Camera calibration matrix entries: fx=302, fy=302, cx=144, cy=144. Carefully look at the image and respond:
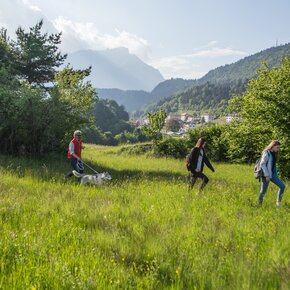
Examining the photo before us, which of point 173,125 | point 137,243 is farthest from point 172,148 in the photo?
point 173,125

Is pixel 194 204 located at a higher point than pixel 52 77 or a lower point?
lower

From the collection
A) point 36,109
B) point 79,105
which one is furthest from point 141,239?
point 79,105

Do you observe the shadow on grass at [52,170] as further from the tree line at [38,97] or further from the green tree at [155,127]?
the green tree at [155,127]

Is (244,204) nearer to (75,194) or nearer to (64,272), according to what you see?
(75,194)

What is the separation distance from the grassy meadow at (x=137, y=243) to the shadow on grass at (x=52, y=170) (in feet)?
10.6

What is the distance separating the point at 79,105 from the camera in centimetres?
2120

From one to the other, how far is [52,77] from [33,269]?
24.8m

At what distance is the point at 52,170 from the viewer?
1320 cm

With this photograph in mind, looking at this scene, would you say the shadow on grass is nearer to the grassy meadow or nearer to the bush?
the grassy meadow

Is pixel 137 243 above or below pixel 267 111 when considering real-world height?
below

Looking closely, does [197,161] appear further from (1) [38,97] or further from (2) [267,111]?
(1) [38,97]

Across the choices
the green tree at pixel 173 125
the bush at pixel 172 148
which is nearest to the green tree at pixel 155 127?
the bush at pixel 172 148

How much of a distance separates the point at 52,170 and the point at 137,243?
30.7 feet

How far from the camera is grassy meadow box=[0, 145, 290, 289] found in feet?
11.6
